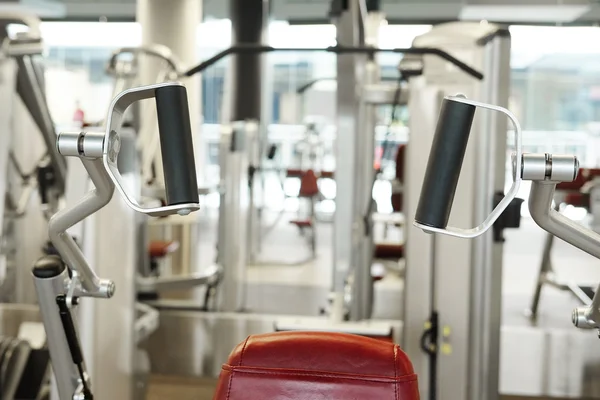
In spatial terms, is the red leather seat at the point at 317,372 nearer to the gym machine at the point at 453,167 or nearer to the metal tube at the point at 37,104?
the gym machine at the point at 453,167

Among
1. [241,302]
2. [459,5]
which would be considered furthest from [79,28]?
[241,302]

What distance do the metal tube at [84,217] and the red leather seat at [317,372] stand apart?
1.13 feet

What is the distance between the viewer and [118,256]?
2.44 m

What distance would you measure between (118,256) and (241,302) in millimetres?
2409

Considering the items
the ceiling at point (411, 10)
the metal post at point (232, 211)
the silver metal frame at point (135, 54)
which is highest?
the ceiling at point (411, 10)

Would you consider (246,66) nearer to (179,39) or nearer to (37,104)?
(179,39)

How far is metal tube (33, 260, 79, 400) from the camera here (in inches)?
54.5

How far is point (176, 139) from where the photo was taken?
99 centimetres

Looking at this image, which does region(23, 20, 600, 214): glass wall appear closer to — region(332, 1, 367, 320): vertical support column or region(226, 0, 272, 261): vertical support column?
region(226, 0, 272, 261): vertical support column

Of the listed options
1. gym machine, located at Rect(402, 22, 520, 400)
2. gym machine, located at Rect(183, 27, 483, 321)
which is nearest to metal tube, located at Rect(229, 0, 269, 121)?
gym machine, located at Rect(183, 27, 483, 321)

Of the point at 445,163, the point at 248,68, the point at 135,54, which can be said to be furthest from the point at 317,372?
the point at 248,68

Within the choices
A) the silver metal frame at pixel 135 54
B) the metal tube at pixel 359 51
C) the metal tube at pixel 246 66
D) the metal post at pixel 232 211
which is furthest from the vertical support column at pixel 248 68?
the metal tube at pixel 359 51

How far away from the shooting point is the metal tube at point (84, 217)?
114cm

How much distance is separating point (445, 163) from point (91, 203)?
0.60 metres
